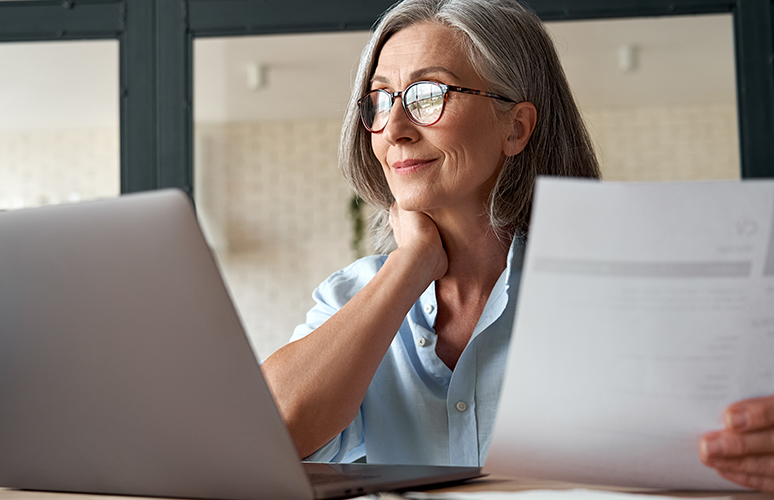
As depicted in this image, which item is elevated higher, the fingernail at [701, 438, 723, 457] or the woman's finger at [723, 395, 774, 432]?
the woman's finger at [723, 395, 774, 432]

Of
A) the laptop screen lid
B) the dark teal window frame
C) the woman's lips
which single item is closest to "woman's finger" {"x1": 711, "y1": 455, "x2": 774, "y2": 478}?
the laptop screen lid

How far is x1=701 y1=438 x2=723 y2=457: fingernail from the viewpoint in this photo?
525 mm

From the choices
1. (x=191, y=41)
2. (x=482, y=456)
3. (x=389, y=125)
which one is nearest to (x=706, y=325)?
(x=482, y=456)

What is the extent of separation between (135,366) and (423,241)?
2.12 feet

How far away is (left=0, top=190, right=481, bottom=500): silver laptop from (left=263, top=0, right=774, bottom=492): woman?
40 centimetres

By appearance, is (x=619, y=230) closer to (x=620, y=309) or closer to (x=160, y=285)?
(x=620, y=309)

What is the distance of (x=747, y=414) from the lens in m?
0.51

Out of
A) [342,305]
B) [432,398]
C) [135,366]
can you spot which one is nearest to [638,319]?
[135,366]

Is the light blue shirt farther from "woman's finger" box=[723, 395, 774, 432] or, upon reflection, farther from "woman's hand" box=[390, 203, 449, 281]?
"woman's finger" box=[723, 395, 774, 432]

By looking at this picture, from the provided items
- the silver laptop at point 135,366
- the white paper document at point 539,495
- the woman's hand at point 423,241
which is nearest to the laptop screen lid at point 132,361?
the silver laptop at point 135,366

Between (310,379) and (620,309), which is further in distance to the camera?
(310,379)

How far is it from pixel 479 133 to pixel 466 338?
1.14 ft

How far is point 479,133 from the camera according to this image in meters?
1.14

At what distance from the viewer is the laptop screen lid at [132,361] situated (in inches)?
19.6
